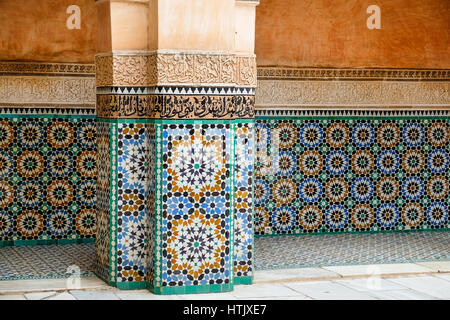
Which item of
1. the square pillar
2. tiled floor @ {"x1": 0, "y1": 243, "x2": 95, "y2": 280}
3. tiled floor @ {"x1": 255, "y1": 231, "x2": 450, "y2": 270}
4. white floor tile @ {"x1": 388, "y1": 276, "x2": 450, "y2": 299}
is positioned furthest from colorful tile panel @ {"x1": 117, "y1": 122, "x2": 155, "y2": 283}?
white floor tile @ {"x1": 388, "y1": 276, "x2": 450, "y2": 299}

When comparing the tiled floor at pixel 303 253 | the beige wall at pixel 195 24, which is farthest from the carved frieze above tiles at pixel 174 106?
the tiled floor at pixel 303 253

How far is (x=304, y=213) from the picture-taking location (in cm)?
543

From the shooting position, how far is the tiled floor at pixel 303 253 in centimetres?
417

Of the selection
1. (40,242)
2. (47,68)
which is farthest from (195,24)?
(40,242)

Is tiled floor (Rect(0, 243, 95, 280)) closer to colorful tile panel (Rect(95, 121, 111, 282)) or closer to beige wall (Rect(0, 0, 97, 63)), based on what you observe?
colorful tile panel (Rect(95, 121, 111, 282))

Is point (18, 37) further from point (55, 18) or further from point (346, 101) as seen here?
point (346, 101)

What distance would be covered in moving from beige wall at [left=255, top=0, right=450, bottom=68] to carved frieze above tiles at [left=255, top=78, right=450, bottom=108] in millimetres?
129

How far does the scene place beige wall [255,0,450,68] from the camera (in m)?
5.28

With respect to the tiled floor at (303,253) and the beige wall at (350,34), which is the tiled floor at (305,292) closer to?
the tiled floor at (303,253)

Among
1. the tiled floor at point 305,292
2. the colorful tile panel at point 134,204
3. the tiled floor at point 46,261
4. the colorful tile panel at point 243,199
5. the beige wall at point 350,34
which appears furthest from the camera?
the beige wall at point 350,34

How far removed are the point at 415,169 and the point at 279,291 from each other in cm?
225

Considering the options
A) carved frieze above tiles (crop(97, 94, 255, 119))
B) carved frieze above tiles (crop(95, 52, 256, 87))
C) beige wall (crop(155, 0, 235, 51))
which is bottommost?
carved frieze above tiles (crop(97, 94, 255, 119))

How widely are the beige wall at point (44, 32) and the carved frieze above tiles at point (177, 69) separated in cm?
120
